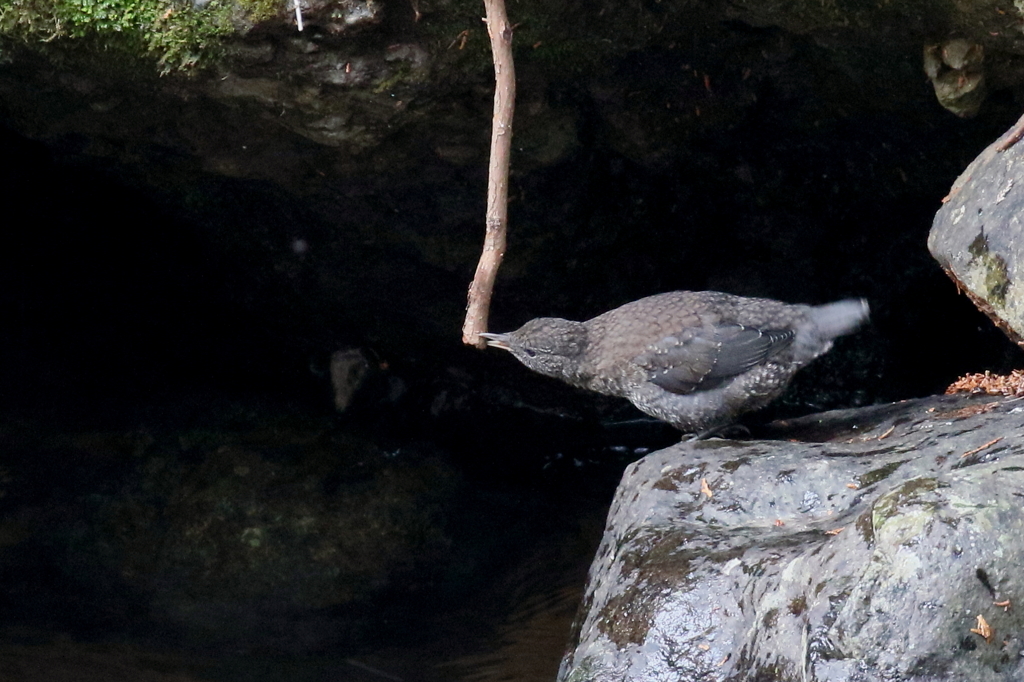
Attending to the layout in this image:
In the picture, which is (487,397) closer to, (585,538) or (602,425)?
(602,425)

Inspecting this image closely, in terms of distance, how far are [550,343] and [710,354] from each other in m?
0.95

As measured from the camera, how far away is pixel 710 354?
5.34 m

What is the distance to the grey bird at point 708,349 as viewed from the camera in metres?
5.35

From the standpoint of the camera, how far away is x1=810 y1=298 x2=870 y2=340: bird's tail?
5.31 m

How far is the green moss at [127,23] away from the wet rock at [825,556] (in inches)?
125

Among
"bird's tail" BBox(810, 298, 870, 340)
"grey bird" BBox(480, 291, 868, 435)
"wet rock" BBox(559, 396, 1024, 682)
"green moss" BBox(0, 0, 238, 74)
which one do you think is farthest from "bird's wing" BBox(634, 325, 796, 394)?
"green moss" BBox(0, 0, 238, 74)

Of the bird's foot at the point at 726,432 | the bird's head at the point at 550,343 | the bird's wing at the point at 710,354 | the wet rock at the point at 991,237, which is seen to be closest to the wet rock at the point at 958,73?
the wet rock at the point at 991,237

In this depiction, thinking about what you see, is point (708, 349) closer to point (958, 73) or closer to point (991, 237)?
point (991, 237)

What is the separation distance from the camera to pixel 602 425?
8805 millimetres

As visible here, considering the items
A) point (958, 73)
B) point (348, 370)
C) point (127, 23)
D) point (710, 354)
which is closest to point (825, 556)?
point (710, 354)

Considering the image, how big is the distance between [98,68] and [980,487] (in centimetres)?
497

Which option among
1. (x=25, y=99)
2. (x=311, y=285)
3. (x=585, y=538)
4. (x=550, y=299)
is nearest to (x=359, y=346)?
(x=311, y=285)

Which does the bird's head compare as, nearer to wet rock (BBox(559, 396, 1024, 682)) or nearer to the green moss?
wet rock (BBox(559, 396, 1024, 682))

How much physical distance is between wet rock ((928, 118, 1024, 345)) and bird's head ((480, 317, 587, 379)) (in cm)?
206
